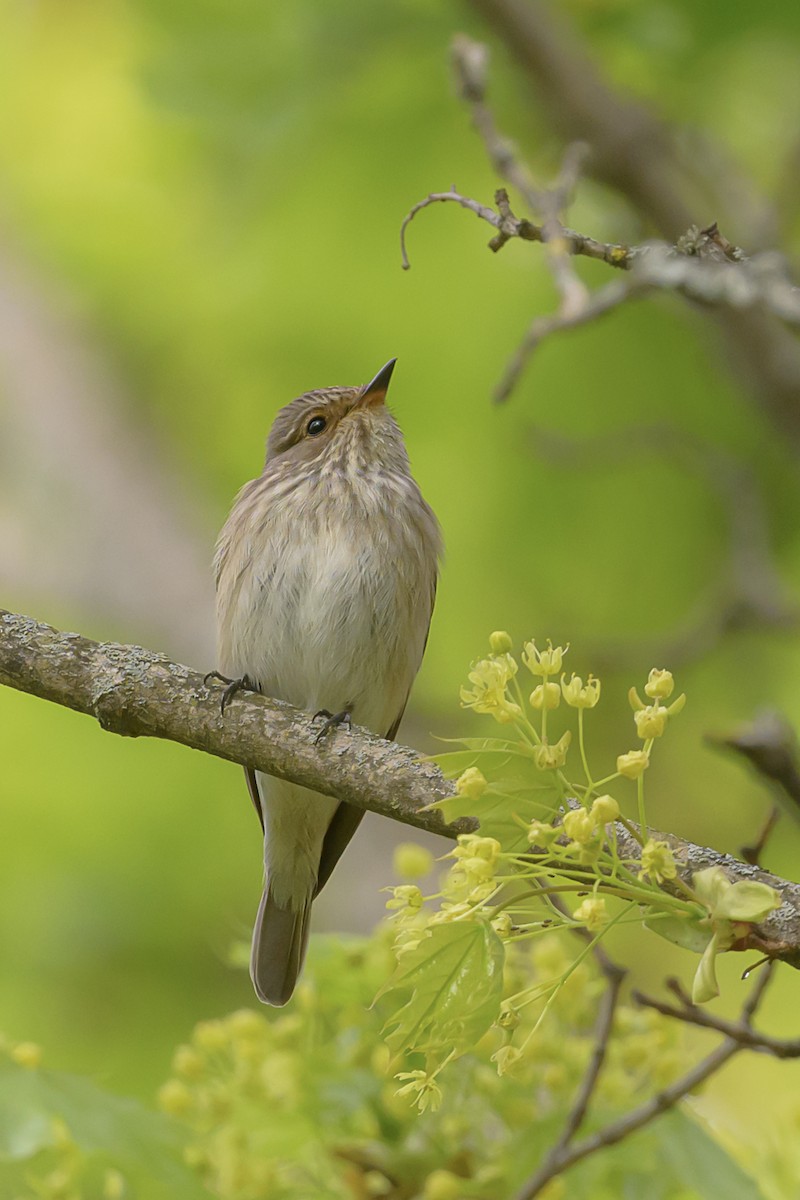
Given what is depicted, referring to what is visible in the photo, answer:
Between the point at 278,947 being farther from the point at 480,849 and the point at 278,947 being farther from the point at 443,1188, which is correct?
the point at 480,849

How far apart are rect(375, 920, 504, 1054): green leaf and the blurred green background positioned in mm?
3751

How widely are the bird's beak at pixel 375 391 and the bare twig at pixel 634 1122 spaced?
9.08ft

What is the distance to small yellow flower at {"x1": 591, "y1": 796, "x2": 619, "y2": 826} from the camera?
6.58 ft

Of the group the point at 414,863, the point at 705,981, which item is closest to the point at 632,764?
the point at 705,981

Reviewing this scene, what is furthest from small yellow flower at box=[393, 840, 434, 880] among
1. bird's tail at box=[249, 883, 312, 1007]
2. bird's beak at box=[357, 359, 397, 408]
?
bird's beak at box=[357, 359, 397, 408]

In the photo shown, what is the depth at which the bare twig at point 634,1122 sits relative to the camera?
2.87 meters

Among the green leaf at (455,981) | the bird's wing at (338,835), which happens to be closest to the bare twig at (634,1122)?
the green leaf at (455,981)

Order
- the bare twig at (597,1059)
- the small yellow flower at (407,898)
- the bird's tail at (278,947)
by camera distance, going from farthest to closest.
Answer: the bird's tail at (278,947), the bare twig at (597,1059), the small yellow flower at (407,898)

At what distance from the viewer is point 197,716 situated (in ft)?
10.3

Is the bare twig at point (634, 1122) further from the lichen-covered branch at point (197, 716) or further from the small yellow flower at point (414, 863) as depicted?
the lichen-covered branch at point (197, 716)

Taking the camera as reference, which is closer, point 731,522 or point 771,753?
point 771,753

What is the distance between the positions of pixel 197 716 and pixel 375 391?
2.40m

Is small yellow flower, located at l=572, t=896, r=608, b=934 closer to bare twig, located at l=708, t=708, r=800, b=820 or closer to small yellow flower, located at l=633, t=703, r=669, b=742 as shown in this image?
small yellow flower, located at l=633, t=703, r=669, b=742

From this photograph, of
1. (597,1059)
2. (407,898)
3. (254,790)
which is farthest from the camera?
(254,790)
